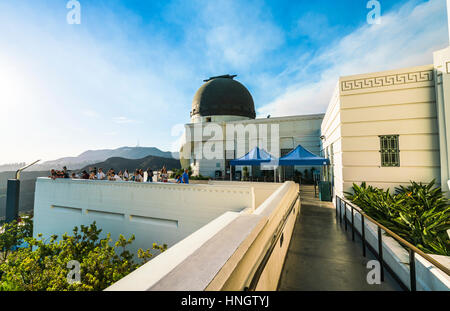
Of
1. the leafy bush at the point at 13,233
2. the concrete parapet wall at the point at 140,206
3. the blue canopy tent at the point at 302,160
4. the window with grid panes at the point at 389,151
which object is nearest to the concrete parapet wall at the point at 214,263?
the concrete parapet wall at the point at 140,206

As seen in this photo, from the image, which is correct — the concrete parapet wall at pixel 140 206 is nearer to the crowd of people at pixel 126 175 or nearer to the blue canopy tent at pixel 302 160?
the crowd of people at pixel 126 175

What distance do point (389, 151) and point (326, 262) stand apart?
553cm

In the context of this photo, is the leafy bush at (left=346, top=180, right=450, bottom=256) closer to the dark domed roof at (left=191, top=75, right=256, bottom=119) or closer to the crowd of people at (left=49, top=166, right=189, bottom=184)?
the crowd of people at (left=49, top=166, right=189, bottom=184)

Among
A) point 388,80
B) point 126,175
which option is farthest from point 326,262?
point 126,175

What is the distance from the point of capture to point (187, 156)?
2327cm

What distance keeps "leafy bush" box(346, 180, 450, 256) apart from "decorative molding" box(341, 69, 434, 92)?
3.54m

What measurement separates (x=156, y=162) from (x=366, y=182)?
5712cm

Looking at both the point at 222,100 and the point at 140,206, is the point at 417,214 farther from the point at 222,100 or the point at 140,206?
the point at 222,100

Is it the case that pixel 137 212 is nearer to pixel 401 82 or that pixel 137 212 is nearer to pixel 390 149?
pixel 390 149

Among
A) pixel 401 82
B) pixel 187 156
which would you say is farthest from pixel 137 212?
pixel 187 156

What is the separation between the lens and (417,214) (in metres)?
4.62

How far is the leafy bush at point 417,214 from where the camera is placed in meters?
3.23

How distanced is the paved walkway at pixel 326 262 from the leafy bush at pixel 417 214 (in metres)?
0.80
